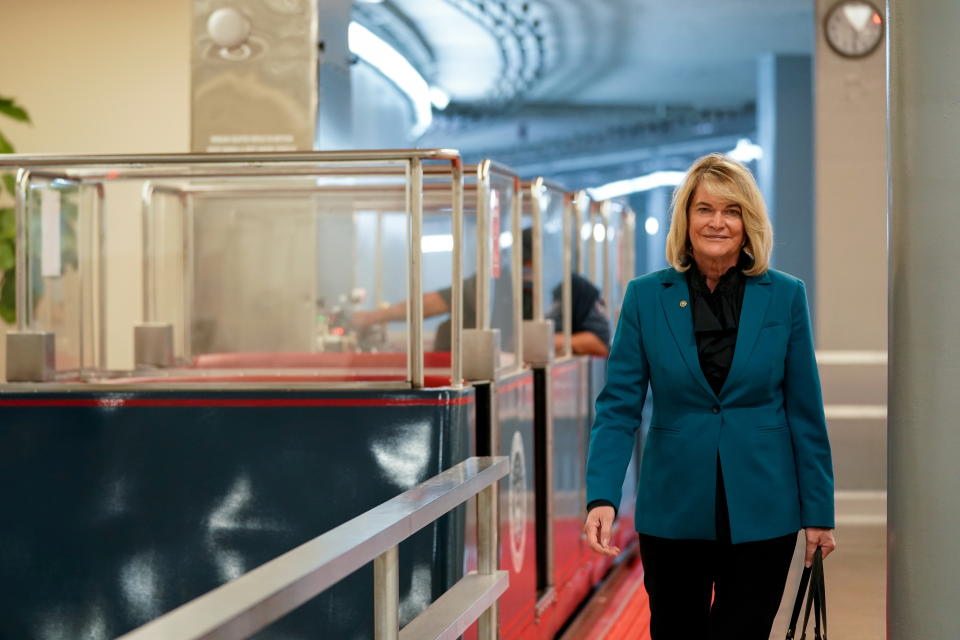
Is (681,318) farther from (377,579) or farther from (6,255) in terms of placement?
(6,255)

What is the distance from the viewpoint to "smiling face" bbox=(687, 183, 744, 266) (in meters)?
2.76

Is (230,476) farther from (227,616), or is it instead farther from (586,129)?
(586,129)

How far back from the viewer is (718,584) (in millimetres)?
2803

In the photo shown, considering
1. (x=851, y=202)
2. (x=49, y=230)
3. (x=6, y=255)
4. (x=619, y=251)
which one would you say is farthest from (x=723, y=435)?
(x=851, y=202)

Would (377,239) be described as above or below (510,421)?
above

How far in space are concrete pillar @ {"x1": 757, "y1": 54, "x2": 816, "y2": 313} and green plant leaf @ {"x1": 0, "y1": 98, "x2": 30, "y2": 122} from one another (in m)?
9.18

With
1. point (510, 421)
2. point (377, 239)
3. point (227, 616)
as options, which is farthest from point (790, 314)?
point (377, 239)

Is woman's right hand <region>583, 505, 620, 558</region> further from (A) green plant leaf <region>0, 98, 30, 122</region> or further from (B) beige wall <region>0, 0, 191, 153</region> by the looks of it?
(A) green plant leaf <region>0, 98, 30, 122</region>

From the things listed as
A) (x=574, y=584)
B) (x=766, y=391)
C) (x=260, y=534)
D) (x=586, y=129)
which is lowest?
(x=574, y=584)

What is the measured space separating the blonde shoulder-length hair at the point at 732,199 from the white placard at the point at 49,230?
2.53 m

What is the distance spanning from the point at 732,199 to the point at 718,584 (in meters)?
0.80

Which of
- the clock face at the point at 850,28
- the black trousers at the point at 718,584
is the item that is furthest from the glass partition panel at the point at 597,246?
the black trousers at the point at 718,584

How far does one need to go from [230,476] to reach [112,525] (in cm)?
39

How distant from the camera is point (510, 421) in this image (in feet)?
15.3
